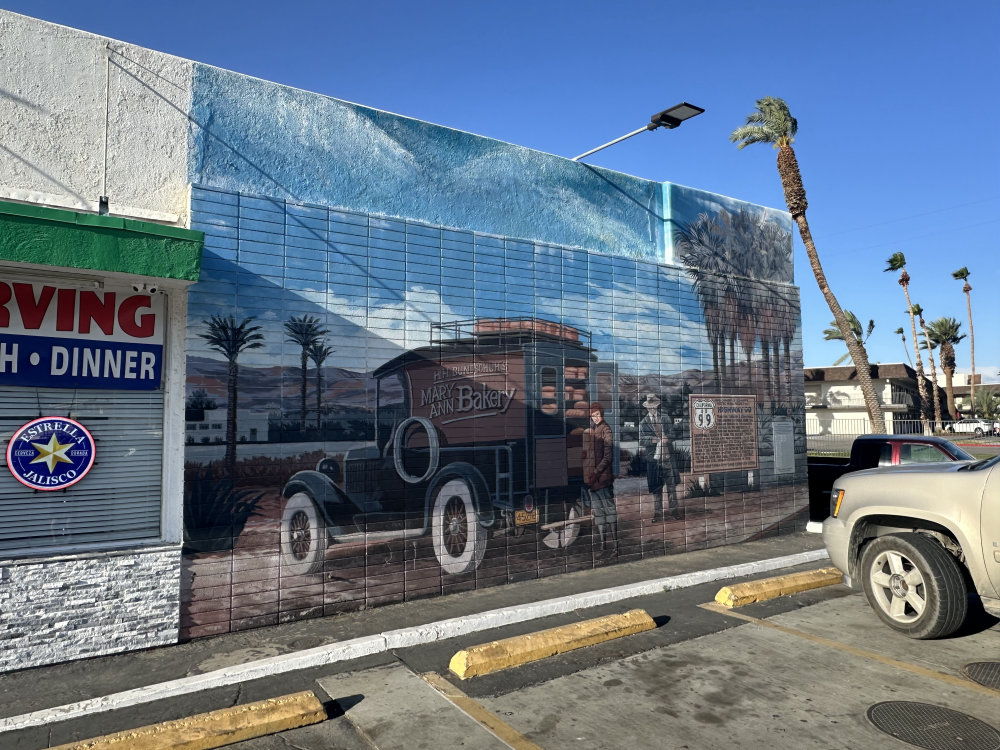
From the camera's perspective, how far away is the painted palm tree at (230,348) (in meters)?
6.60

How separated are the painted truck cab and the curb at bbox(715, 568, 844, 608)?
7.02ft

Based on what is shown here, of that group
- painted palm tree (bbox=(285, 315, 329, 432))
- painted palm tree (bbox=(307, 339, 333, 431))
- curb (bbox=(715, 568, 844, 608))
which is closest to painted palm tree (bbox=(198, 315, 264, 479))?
painted palm tree (bbox=(285, 315, 329, 432))

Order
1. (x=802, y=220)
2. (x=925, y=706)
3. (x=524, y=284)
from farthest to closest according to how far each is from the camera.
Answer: (x=802, y=220) → (x=524, y=284) → (x=925, y=706)

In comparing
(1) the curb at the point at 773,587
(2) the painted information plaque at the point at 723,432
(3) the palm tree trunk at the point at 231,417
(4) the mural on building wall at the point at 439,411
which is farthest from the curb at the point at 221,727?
(2) the painted information plaque at the point at 723,432

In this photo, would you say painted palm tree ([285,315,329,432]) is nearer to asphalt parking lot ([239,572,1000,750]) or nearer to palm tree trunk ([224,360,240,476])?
palm tree trunk ([224,360,240,476])

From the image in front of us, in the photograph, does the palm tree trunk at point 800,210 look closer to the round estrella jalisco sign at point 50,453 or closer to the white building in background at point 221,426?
the white building in background at point 221,426

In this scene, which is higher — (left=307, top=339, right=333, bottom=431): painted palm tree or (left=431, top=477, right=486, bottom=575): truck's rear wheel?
(left=307, top=339, right=333, bottom=431): painted palm tree

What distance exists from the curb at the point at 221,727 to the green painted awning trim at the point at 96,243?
3.44 m

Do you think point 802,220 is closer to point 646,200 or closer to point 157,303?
point 646,200

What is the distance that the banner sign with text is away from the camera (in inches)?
228

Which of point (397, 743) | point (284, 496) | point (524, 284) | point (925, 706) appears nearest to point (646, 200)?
point (524, 284)

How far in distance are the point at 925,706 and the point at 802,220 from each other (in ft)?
50.5

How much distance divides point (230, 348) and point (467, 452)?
290cm

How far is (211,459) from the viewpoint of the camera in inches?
256
